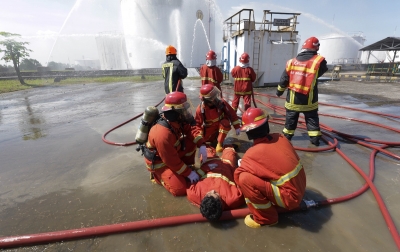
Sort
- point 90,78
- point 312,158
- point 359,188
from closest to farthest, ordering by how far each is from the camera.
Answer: point 359,188 → point 312,158 → point 90,78

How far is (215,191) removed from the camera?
2.32m

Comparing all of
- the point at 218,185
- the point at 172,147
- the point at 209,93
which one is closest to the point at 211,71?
the point at 209,93

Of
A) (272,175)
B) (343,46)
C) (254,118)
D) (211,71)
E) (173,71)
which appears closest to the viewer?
(272,175)

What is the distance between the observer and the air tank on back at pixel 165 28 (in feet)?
80.5

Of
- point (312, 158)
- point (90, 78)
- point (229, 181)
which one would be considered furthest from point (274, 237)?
point (90, 78)

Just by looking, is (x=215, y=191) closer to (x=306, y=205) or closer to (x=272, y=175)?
(x=272, y=175)

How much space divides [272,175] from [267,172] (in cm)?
5

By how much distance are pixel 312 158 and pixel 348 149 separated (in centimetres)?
89

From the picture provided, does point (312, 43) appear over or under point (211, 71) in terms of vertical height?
over

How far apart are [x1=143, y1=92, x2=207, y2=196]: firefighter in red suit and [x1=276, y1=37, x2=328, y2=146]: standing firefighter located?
2.15m

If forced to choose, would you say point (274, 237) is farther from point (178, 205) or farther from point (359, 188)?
point (359, 188)

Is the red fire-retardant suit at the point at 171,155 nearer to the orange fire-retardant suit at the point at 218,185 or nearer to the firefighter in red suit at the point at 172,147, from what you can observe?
the firefighter in red suit at the point at 172,147

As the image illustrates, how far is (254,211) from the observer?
209 centimetres

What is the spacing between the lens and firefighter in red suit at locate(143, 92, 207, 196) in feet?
8.09
